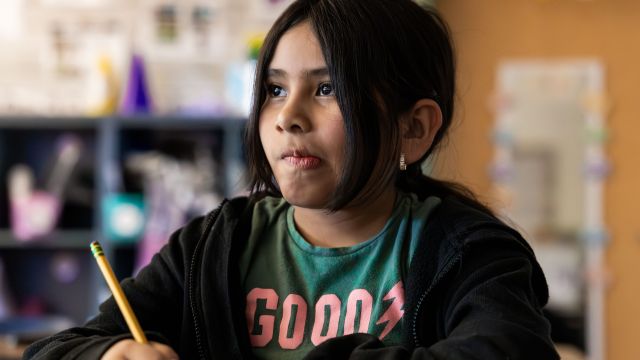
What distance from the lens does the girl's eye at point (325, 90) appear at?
87 centimetres

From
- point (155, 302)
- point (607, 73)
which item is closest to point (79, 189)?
point (607, 73)

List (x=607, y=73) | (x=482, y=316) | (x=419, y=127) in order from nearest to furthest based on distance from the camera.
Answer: (x=482, y=316) < (x=419, y=127) < (x=607, y=73)

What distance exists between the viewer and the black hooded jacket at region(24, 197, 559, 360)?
75cm

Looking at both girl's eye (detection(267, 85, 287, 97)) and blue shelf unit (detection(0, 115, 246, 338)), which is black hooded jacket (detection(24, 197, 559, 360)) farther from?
blue shelf unit (detection(0, 115, 246, 338))

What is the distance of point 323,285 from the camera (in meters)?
0.94

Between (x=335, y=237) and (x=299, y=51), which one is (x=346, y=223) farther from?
(x=299, y=51)

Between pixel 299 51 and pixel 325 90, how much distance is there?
2.1 inches

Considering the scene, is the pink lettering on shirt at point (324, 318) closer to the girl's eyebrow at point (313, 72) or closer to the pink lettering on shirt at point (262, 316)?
the pink lettering on shirt at point (262, 316)

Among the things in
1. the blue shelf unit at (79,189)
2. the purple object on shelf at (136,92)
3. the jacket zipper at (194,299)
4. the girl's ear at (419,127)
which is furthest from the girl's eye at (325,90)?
the purple object on shelf at (136,92)

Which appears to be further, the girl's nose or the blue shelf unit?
the blue shelf unit

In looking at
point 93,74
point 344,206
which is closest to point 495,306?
point 344,206

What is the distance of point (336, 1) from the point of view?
902mm

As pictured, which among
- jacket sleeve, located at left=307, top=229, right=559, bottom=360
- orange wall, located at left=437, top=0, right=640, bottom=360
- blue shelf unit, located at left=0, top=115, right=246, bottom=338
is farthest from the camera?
orange wall, located at left=437, top=0, right=640, bottom=360

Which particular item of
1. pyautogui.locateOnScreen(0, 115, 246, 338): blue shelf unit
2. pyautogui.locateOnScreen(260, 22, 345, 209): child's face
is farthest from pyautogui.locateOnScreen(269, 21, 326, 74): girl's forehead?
pyautogui.locateOnScreen(0, 115, 246, 338): blue shelf unit
